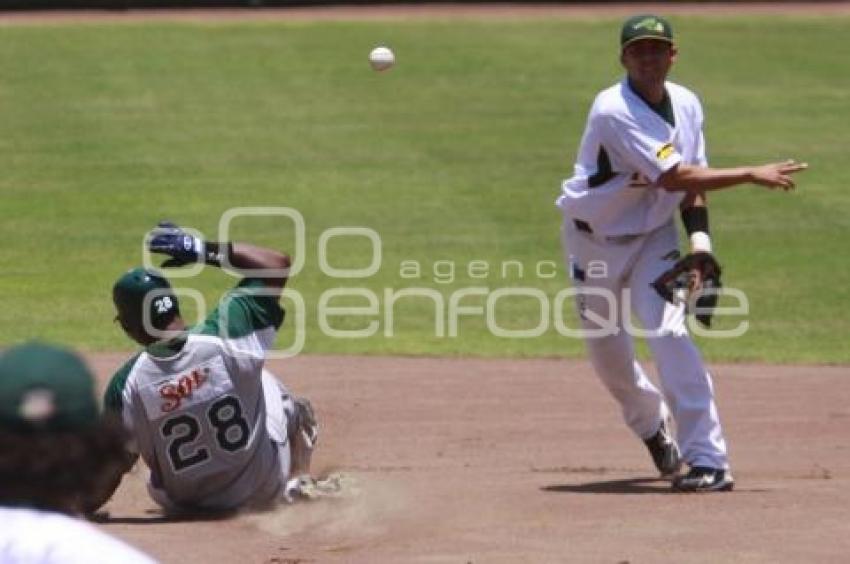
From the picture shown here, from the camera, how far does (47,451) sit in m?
2.72

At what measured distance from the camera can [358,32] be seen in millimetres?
23906

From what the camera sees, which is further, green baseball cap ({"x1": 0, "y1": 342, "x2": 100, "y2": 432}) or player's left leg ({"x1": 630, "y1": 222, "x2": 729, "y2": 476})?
player's left leg ({"x1": 630, "y1": 222, "x2": 729, "y2": 476})

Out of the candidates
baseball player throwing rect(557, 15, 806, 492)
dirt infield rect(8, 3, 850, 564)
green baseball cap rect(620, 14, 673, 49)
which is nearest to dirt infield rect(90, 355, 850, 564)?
dirt infield rect(8, 3, 850, 564)

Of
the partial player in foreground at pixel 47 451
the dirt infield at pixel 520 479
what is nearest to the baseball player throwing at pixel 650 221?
the dirt infield at pixel 520 479

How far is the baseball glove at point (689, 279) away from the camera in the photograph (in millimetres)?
7773

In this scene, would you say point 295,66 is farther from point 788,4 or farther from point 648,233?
point 648,233

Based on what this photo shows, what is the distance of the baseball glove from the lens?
7.77 meters

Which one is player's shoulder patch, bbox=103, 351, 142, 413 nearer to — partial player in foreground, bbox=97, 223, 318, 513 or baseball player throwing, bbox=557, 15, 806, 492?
partial player in foreground, bbox=97, 223, 318, 513

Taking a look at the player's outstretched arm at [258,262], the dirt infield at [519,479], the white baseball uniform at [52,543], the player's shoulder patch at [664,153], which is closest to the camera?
the white baseball uniform at [52,543]

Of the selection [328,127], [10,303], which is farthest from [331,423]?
[328,127]

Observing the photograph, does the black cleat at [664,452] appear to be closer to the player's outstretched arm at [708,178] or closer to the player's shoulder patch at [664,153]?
the player's outstretched arm at [708,178]

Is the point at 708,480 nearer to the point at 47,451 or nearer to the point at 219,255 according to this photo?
the point at 219,255

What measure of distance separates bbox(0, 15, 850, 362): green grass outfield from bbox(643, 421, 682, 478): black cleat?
13.2 ft

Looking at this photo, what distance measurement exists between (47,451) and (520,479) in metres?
5.64
